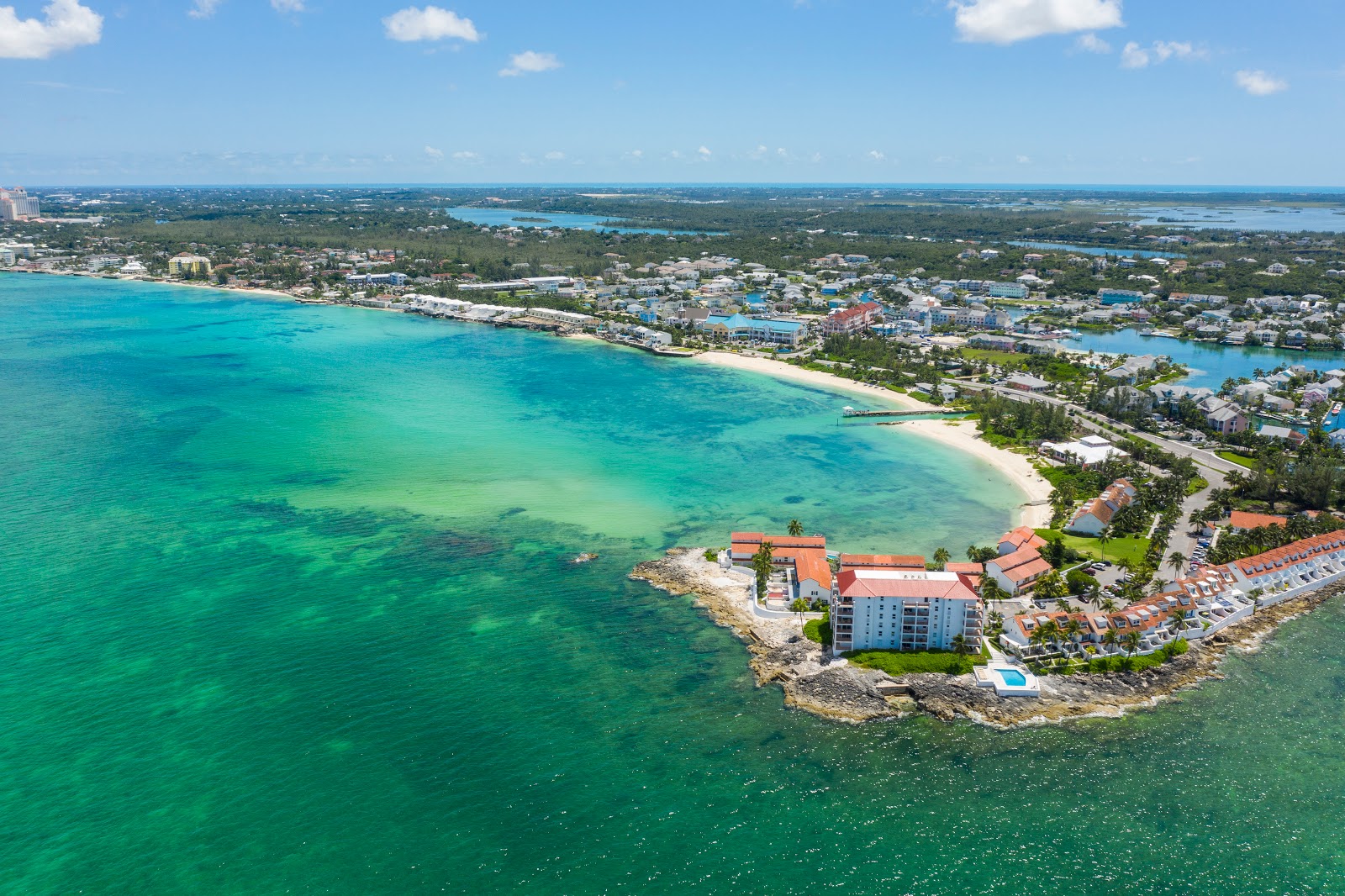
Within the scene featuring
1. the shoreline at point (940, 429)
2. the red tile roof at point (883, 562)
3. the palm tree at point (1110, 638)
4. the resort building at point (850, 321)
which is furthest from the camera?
the resort building at point (850, 321)

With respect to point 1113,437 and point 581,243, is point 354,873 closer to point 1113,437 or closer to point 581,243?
point 1113,437

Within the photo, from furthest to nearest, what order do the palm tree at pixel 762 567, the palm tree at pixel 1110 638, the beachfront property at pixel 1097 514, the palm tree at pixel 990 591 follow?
the beachfront property at pixel 1097 514, the palm tree at pixel 762 567, the palm tree at pixel 990 591, the palm tree at pixel 1110 638

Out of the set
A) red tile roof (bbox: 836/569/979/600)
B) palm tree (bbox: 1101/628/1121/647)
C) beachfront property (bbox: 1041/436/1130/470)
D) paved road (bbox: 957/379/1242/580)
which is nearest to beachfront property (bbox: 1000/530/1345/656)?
palm tree (bbox: 1101/628/1121/647)

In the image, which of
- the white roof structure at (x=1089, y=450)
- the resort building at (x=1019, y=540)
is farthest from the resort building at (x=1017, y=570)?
the white roof structure at (x=1089, y=450)

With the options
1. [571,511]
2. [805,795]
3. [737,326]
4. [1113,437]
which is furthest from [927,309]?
[805,795]

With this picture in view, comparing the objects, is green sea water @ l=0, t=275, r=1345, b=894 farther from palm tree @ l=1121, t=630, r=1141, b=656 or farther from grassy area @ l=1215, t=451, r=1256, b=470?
grassy area @ l=1215, t=451, r=1256, b=470

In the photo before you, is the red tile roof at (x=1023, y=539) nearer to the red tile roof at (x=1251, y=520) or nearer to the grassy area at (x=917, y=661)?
the grassy area at (x=917, y=661)
